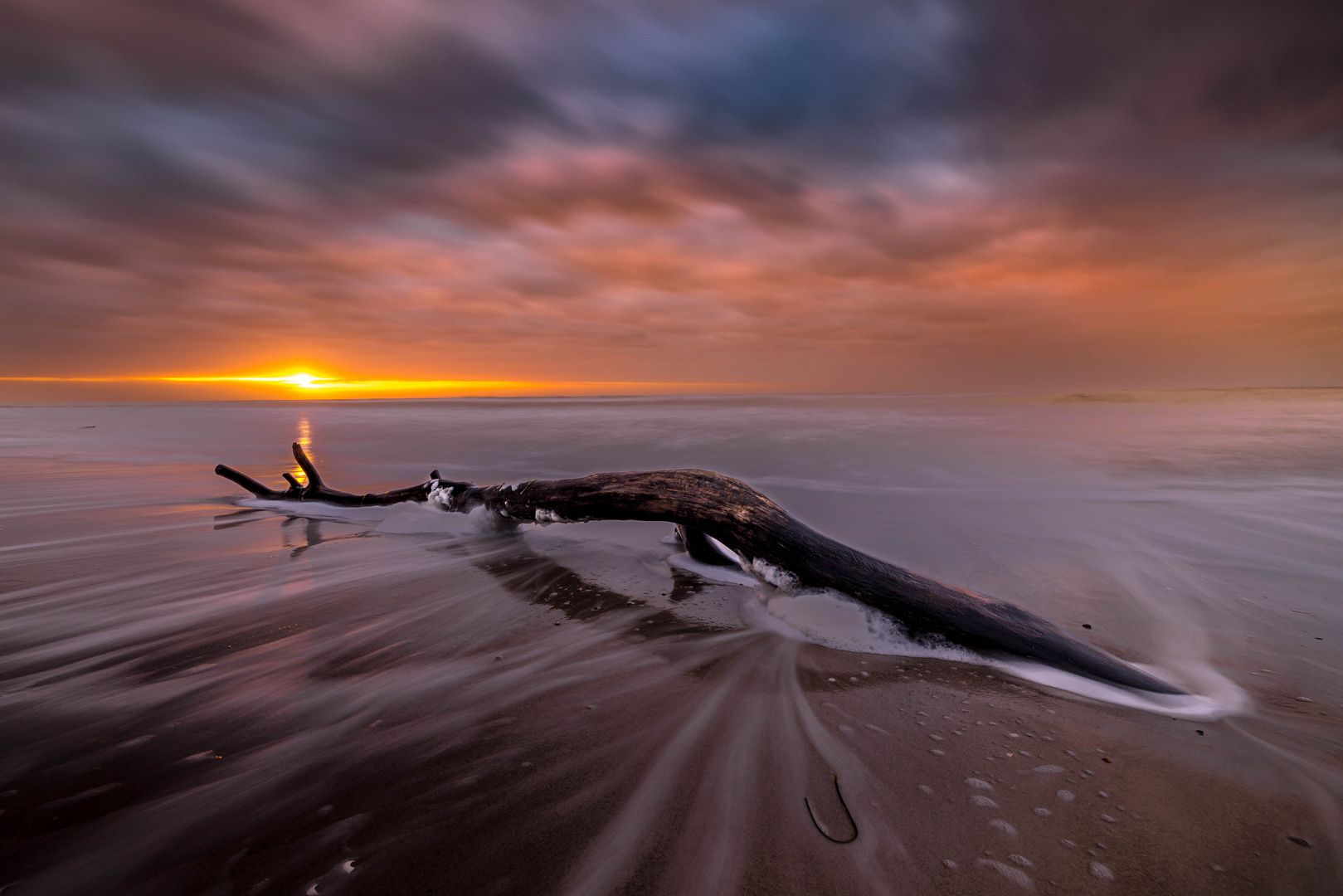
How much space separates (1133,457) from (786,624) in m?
11.0

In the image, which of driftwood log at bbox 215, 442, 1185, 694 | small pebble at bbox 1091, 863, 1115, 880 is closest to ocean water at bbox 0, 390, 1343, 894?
small pebble at bbox 1091, 863, 1115, 880

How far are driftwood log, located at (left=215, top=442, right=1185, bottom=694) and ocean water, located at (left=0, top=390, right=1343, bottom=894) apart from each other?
123 mm

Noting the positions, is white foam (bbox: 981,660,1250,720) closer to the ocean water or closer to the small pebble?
the ocean water

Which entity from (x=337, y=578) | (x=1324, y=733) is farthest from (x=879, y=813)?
(x=337, y=578)

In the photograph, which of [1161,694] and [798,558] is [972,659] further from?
[798,558]

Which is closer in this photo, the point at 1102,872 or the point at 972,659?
the point at 1102,872

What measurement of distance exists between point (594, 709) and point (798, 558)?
1.50 m

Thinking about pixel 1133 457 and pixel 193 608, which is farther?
pixel 1133 457

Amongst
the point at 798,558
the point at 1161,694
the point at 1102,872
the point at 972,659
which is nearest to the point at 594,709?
the point at 798,558

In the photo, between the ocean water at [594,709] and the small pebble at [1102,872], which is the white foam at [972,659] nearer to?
the ocean water at [594,709]

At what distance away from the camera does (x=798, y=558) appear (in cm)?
308

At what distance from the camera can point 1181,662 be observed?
258 cm

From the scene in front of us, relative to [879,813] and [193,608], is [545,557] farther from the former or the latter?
[879,813]

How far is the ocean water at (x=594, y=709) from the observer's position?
1.40m
